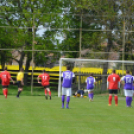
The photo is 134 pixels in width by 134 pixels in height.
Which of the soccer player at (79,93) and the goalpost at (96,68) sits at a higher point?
the goalpost at (96,68)

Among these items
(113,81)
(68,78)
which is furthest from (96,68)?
(68,78)

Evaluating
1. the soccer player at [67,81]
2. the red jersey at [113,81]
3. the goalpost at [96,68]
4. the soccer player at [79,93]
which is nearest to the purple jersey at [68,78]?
the soccer player at [67,81]

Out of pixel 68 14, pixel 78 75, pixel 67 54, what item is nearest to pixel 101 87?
pixel 78 75

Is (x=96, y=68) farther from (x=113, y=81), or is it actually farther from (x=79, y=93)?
(x=113, y=81)

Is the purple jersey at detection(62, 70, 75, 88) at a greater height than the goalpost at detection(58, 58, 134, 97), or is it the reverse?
the goalpost at detection(58, 58, 134, 97)

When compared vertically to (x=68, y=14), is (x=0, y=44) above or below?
below

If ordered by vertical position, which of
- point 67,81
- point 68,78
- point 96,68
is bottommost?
point 67,81

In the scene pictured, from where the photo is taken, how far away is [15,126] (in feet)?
30.0

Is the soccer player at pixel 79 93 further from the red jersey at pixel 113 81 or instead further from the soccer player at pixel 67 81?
the soccer player at pixel 67 81

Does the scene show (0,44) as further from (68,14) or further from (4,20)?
(68,14)

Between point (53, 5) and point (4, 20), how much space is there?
3987 mm

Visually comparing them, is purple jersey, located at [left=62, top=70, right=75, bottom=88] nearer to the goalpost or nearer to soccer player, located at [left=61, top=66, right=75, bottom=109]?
soccer player, located at [left=61, top=66, right=75, bottom=109]

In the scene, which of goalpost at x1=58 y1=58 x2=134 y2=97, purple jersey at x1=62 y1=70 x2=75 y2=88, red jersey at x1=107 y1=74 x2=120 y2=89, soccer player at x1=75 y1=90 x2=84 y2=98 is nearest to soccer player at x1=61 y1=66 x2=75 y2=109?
purple jersey at x1=62 y1=70 x2=75 y2=88

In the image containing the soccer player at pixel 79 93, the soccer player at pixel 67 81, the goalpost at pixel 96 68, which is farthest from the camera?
the goalpost at pixel 96 68
